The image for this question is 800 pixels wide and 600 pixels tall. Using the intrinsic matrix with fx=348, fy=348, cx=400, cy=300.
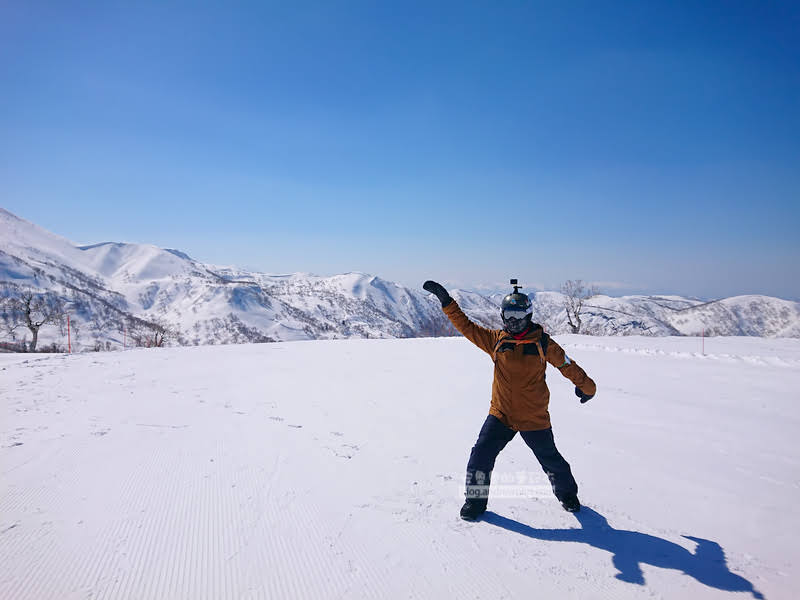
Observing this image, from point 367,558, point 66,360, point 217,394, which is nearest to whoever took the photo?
point 367,558

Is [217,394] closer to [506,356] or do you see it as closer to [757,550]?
[506,356]

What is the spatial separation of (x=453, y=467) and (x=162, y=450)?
148 inches

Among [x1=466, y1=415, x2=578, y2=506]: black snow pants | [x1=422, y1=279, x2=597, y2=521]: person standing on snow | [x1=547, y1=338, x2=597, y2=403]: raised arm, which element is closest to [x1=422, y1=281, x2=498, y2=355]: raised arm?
[x1=422, y1=279, x2=597, y2=521]: person standing on snow

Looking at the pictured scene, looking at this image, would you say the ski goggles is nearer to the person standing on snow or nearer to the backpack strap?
the person standing on snow

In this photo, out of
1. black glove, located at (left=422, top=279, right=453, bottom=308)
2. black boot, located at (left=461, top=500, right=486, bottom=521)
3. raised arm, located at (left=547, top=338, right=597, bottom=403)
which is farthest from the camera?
black glove, located at (left=422, top=279, right=453, bottom=308)

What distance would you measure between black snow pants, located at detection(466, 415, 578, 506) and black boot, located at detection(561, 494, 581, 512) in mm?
30

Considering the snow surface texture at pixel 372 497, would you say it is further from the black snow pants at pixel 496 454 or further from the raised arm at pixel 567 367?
the raised arm at pixel 567 367

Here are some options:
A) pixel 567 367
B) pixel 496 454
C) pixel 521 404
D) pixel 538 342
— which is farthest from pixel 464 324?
pixel 496 454

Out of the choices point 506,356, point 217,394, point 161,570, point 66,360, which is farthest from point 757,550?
point 66,360

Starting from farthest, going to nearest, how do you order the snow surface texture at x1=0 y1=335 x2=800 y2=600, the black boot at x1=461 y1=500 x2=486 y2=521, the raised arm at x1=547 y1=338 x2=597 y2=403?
the raised arm at x1=547 y1=338 x2=597 y2=403 → the black boot at x1=461 y1=500 x2=486 y2=521 → the snow surface texture at x1=0 y1=335 x2=800 y2=600

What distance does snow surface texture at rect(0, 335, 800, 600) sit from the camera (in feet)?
8.09

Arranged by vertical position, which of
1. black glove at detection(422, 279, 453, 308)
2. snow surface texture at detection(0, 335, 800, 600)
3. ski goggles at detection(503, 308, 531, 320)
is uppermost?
black glove at detection(422, 279, 453, 308)

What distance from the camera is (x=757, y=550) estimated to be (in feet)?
9.30

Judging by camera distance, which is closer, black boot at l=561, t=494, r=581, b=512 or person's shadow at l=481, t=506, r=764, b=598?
person's shadow at l=481, t=506, r=764, b=598
